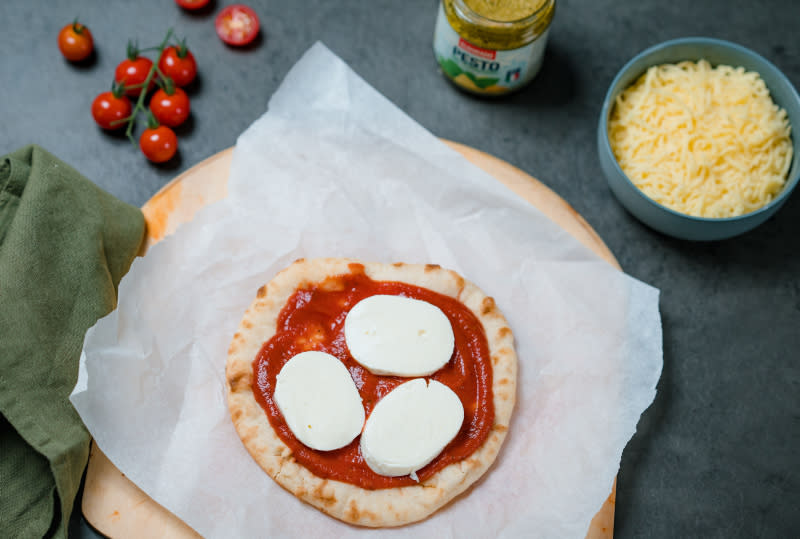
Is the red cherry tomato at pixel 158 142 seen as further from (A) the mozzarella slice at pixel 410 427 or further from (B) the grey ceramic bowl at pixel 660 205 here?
(B) the grey ceramic bowl at pixel 660 205

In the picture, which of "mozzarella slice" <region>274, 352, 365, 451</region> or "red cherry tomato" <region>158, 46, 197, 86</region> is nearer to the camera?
"mozzarella slice" <region>274, 352, 365, 451</region>

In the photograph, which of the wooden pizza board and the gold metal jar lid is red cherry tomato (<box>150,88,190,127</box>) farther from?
the gold metal jar lid

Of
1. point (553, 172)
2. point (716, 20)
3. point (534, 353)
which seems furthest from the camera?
point (716, 20)

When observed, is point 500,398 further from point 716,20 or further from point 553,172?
point 716,20

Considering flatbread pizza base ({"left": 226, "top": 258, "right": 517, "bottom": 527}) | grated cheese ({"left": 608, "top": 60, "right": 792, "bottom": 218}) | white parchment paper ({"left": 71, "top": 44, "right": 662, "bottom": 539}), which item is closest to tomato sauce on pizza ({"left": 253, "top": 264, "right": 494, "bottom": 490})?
flatbread pizza base ({"left": 226, "top": 258, "right": 517, "bottom": 527})

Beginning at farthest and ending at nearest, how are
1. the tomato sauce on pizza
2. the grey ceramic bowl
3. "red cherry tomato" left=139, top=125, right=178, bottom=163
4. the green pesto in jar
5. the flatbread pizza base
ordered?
"red cherry tomato" left=139, top=125, right=178, bottom=163
the green pesto in jar
the grey ceramic bowl
the tomato sauce on pizza
the flatbread pizza base

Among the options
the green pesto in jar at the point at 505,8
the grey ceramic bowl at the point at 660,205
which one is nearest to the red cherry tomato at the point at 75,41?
the green pesto in jar at the point at 505,8

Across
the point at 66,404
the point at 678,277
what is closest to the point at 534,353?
the point at 678,277
